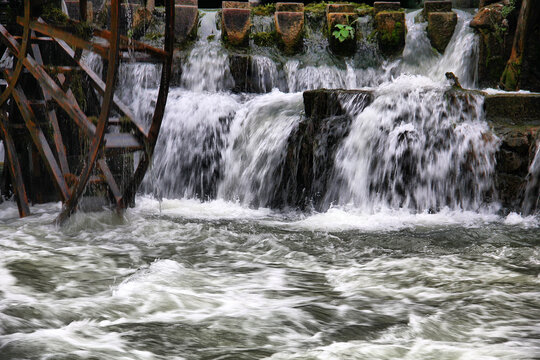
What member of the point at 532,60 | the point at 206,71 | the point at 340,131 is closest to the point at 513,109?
the point at 340,131

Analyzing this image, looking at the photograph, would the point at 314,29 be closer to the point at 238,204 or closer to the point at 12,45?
the point at 238,204

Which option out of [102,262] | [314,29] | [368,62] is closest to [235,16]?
[314,29]

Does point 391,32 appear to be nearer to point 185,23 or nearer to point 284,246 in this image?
point 185,23

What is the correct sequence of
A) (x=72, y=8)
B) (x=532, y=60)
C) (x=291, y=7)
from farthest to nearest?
(x=291, y=7) → (x=72, y=8) → (x=532, y=60)

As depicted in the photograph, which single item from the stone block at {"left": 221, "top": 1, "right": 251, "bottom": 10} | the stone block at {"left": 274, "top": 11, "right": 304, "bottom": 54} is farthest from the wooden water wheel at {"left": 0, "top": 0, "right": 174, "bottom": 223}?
the stone block at {"left": 274, "top": 11, "right": 304, "bottom": 54}

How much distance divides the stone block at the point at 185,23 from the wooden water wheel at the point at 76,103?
366 centimetres

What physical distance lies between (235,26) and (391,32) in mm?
2581

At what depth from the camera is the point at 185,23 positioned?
10.8 metres

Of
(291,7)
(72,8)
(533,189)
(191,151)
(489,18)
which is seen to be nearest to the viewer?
(533,189)

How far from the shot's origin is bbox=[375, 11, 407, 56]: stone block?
35.6 feet

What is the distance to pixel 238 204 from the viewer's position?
7.97 metres

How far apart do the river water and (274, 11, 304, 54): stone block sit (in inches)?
17.5

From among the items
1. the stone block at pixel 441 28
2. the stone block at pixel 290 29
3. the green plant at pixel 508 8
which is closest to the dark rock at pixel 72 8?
the stone block at pixel 290 29

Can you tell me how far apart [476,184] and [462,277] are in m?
2.76
